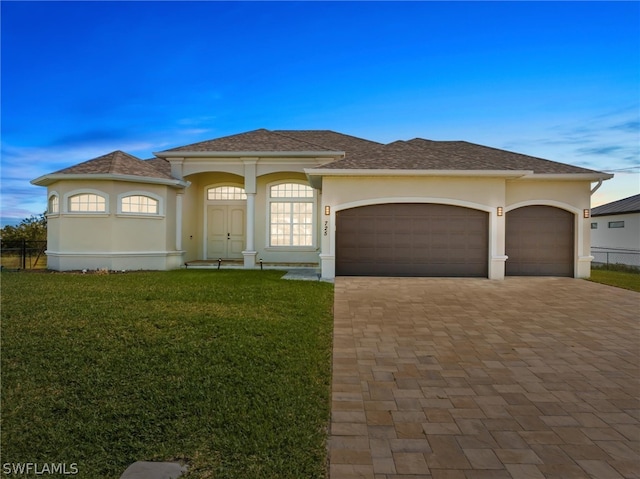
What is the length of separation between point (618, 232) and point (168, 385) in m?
25.2

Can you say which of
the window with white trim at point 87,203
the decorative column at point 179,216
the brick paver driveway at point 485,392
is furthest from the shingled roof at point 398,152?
the brick paver driveway at point 485,392

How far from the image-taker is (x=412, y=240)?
11.3 metres

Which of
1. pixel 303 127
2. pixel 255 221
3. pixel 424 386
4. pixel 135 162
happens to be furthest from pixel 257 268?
pixel 424 386

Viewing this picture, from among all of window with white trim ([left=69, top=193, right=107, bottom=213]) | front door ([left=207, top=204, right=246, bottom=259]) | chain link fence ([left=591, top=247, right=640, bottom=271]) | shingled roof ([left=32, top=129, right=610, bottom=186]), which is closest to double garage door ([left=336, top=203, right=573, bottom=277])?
shingled roof ([left=32, top=129, right=610, bottom=186])

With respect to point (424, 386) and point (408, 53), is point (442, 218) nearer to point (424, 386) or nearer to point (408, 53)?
point (408, 53)

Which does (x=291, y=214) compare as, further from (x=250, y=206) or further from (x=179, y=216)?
(x=179, y=216)

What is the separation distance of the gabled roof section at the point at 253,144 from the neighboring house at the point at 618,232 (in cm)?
1723

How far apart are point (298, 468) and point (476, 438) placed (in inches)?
57.1

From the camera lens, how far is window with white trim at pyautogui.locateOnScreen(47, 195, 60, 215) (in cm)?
1251

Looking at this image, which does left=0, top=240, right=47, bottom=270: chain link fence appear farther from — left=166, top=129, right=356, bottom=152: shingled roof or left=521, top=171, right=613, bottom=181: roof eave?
left=521, top=171, right=613, bottom=181: roof eave

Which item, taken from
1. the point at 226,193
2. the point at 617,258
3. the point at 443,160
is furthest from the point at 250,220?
the point at 617,258

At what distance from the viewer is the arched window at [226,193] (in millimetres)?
15133

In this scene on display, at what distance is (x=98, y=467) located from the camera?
246 centimetres

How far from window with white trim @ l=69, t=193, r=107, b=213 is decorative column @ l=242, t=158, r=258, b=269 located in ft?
16.3
